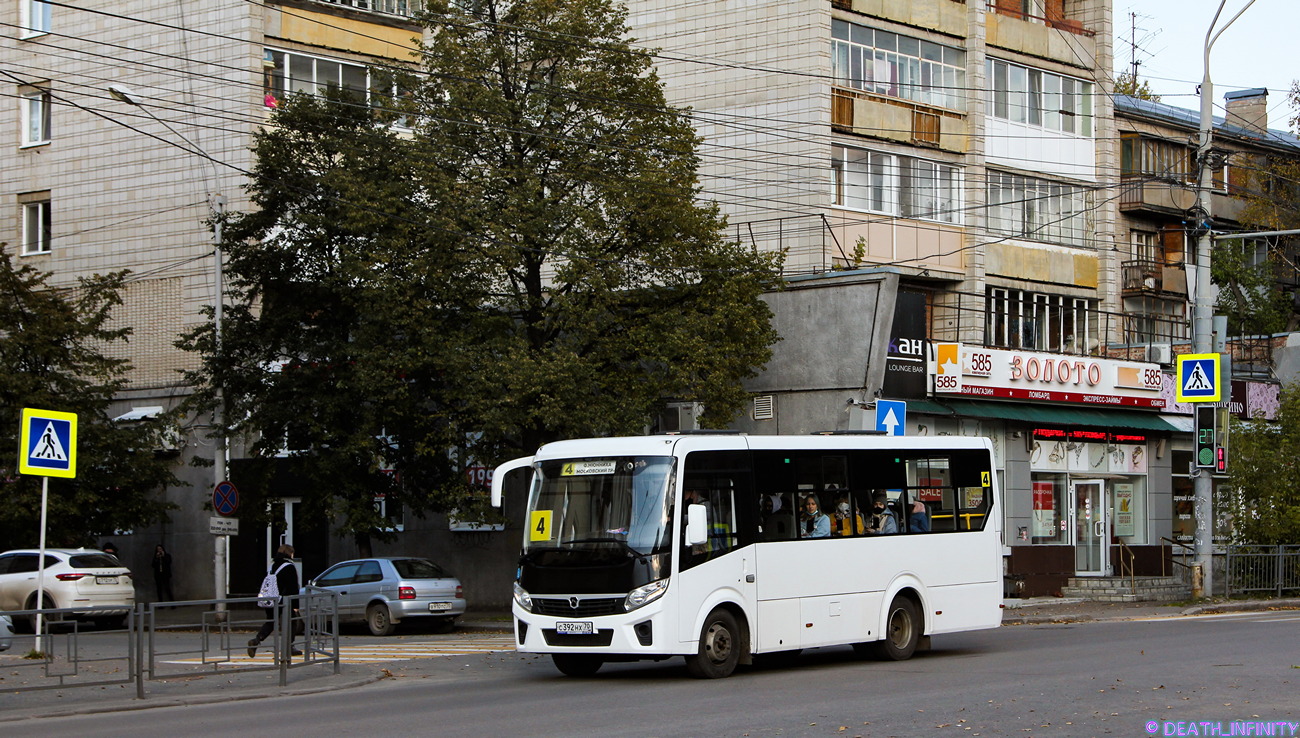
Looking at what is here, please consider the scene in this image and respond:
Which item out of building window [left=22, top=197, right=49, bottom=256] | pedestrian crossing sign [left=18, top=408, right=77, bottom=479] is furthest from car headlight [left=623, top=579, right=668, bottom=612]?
building window [left=22, top=197, right=49, bottom=256]

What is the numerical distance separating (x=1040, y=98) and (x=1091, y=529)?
11789 mm

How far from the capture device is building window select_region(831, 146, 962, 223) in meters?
37.0

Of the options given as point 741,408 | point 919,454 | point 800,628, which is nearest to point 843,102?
point 741,408

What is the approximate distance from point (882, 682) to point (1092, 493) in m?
23.0

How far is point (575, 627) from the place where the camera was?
661 inches

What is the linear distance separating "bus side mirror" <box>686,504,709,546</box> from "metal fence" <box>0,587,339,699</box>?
191 inches

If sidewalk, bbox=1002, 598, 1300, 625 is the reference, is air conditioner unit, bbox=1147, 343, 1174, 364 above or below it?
above

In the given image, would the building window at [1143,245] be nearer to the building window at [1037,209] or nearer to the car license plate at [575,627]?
the building window at [1037,209]

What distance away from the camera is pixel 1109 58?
141 feet

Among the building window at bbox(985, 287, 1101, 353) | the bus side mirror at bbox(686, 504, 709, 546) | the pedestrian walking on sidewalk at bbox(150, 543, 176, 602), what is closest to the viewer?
the bus side mirror at bbox(686, 504, 709, 546)

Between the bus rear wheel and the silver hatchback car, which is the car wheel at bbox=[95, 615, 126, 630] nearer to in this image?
the bus rear wheel

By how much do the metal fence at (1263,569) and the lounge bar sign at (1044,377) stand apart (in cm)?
474

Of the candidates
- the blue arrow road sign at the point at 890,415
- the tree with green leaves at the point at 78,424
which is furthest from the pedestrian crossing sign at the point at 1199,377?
the tree with green leaves at the point at 78,424

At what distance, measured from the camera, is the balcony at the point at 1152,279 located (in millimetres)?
44281
